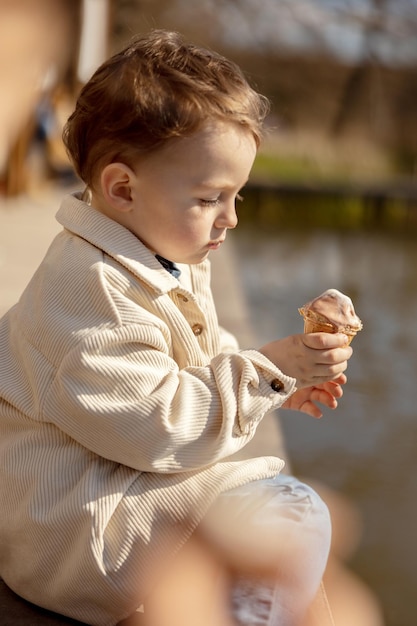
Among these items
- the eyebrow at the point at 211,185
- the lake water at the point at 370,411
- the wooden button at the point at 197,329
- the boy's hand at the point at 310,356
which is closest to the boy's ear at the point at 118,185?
the eyebrow at the point at 211,185

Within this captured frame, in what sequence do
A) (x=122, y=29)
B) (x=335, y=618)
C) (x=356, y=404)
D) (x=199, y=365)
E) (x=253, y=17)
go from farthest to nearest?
(x=253, y=17) < (x=122, y=29) < (x=356, y=404) < (x=335, y=618) < (x=199, y=365)

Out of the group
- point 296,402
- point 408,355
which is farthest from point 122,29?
point 296,402

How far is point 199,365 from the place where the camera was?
1725 millimetres

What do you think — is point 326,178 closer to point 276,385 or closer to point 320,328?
point 320,328

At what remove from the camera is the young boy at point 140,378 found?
156cm

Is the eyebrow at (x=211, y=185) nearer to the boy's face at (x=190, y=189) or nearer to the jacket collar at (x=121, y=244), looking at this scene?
the boy's face at (x=190, y=189)

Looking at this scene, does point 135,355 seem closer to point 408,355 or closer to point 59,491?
point 59,491

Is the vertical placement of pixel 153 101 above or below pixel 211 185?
above

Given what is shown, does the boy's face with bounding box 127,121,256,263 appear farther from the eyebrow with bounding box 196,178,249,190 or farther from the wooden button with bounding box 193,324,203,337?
the wooden button with bounding box 193,324,203,337

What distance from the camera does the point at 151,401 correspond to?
1.54 metres

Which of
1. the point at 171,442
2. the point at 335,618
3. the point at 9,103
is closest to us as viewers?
the point at 171,442

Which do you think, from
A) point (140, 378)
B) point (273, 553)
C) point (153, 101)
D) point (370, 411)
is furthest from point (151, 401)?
point (370, 411)

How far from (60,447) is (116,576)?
24 cm

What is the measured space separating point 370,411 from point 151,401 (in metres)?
2.47
